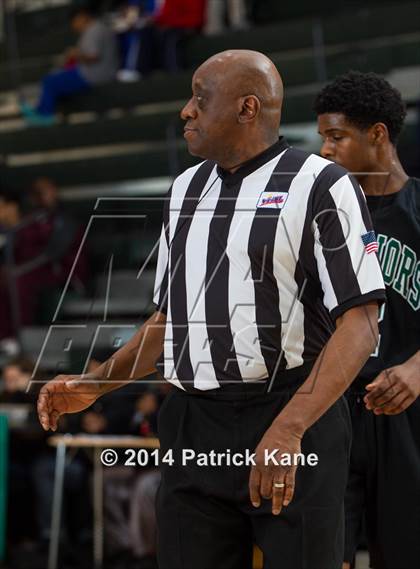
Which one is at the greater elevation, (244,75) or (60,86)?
(244,75)

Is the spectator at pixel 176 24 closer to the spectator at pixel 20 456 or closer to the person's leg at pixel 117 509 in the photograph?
the spectator at pixel 20 456

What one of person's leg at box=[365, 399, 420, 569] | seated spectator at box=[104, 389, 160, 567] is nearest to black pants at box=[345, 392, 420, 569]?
person's leg at box=[365, 399, 420, 569]

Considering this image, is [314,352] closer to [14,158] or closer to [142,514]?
[142,514]

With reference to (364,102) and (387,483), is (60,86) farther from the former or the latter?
(387,483)

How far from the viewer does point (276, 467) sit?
102 inches

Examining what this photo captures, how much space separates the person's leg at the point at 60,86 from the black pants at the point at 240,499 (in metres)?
7.67

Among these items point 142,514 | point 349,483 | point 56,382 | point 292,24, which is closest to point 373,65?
point 292,24

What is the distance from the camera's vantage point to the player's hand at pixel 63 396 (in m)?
2.95

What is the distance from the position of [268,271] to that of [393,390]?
0.51 m

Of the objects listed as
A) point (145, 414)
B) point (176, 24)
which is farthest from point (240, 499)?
point (176, 24)

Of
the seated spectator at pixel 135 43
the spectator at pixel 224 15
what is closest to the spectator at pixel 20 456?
the seated spectator at pixel 135 43

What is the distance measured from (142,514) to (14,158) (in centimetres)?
381

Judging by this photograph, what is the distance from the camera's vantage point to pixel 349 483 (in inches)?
136

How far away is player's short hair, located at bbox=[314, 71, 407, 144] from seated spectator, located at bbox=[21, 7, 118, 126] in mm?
6893
